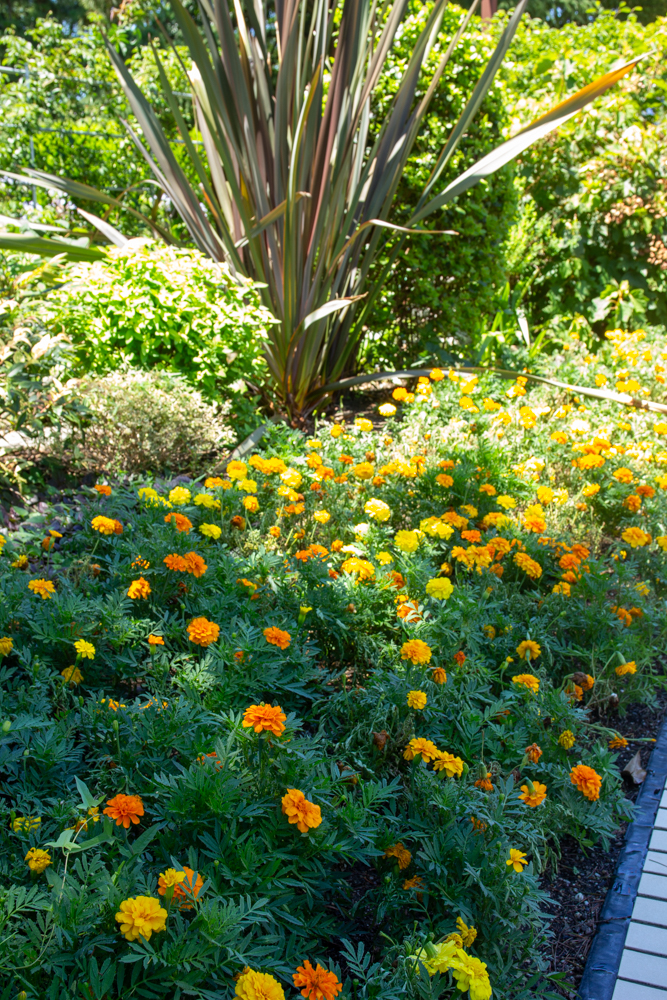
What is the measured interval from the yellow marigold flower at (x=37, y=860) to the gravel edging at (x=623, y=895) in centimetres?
101

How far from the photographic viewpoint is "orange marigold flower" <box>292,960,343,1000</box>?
3.31 feet

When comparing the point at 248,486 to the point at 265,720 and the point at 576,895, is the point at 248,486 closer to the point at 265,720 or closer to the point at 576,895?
the point at 265,720

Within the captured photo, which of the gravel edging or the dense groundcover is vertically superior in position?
the dense groundcover

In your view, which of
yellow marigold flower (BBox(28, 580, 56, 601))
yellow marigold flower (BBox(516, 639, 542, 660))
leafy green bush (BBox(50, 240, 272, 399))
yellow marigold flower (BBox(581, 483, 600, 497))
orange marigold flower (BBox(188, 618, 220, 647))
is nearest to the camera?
orange marigold flower (BBox(188, 618, 220, 647))

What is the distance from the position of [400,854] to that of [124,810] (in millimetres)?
530

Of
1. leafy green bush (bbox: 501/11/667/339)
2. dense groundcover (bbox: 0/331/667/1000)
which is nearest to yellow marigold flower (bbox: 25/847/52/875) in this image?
dense groundcover (bbox: 0/331/667/1000)

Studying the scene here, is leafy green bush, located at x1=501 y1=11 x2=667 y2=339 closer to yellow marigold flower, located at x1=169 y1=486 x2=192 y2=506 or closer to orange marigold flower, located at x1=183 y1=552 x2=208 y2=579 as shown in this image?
yellow marigold flower, located at x1=169 y1=486 x2=192 y2=506

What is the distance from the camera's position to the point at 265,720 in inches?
49.3

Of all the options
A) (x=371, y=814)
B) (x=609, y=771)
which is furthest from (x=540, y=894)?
(x=609, y=771)

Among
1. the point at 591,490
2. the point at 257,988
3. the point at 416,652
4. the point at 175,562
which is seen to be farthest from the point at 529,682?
the point at 591,490

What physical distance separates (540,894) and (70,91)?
8.36m

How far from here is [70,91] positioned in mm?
7344

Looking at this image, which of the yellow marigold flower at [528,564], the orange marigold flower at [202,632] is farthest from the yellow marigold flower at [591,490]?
the orange marigold flower at [202,632]

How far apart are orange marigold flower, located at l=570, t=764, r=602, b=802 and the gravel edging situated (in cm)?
24
